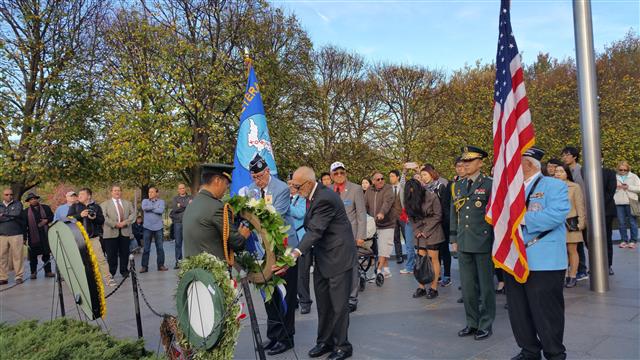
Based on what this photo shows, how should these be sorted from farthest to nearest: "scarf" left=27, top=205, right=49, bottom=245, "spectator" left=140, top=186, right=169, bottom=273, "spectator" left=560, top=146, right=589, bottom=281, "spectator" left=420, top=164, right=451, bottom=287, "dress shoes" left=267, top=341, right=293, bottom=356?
"spectator" left=140, top=186, right=169, bottom=273 → "scarf" left=27, top=205, right=49, bottom=245 → "spectator" left=420, top=164, right=451, bottom=287 → "spectator" left=560, top=146, right=589, bottom=281 → "dress shoes" left=267, top=341, right=293, bottom=356

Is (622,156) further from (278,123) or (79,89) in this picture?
(79,89)

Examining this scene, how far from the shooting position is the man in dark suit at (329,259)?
4.97 m

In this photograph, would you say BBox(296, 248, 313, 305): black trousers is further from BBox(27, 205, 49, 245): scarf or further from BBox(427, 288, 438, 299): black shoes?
BBox(27, 205, 49, 245): scarf

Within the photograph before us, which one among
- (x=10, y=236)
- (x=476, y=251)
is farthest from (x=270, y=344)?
(x=10, y=236)

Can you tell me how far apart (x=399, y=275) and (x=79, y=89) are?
1482 centimetres

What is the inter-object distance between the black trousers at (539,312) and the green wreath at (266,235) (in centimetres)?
217

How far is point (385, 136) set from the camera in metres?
29.5

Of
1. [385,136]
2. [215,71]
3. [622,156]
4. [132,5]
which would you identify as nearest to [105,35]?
[132,5]

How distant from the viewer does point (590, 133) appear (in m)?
7.22

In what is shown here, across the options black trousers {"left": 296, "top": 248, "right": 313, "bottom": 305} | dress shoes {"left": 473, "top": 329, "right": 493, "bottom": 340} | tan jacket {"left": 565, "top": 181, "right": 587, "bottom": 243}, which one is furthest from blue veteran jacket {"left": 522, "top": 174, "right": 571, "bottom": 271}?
tan jacket {"left": 565, "top": 181, "right": 587, "bottom": 243}

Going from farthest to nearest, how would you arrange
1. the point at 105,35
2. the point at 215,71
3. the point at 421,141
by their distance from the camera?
the point at 421,141 → the point at 105,35 → the point at 215,71

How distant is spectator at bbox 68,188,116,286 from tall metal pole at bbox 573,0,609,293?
875 centimetres

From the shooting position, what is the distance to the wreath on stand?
3.70m

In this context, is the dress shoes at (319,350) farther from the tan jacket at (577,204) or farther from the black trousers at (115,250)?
the black trousers at (115,250)
